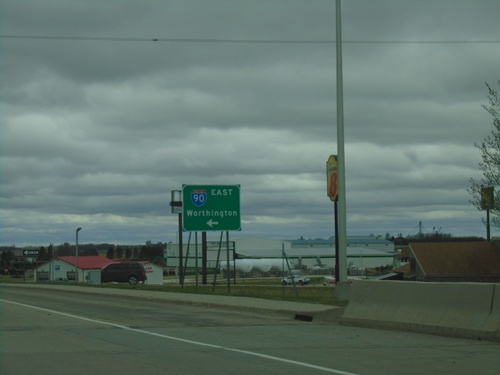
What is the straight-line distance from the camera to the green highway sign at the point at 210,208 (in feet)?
94.7

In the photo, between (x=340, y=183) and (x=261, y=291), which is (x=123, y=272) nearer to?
(x=261, y=291)

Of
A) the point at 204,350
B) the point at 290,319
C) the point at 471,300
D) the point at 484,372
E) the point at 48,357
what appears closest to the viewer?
the point at 484,372

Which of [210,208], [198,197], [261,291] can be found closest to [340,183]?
[210,208]

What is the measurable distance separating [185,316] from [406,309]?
6.41 meters

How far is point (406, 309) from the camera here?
635 inches

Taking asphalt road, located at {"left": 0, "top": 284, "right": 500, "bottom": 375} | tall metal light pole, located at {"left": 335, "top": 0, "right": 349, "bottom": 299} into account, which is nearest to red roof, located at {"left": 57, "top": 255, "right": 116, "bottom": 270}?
tall metal light pole, located at {"left": 335, "top": 0, "right": 349, "bottom": 299}

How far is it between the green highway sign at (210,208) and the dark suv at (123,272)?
2416 centimetres

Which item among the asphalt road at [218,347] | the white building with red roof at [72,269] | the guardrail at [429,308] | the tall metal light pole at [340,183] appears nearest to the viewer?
the asphalt road at [218,347]

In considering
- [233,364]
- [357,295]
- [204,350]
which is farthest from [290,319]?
[233,364]

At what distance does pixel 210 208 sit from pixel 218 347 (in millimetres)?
16353

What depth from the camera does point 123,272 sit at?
173ft

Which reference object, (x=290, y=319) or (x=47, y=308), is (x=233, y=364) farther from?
(x=47, y=308)

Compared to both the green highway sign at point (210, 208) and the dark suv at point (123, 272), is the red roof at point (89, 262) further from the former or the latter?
the green highway sign at point (210, 208)

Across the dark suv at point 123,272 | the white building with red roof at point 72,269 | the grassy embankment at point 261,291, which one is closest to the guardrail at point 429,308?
the grassy embankment at point 261,291
